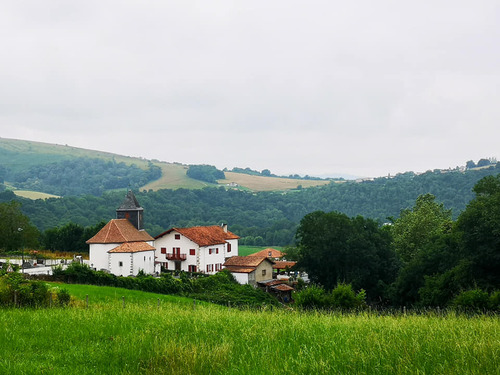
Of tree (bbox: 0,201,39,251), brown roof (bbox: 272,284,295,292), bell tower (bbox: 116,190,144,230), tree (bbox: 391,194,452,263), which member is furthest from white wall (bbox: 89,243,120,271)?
tree (bbox: 391,194,452,263)

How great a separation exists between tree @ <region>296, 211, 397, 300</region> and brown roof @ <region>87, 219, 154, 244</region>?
1938 cm

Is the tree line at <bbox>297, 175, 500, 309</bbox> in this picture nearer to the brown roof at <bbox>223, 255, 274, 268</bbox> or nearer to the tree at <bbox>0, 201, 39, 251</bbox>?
the brown roof at <bbox>223, 255, 274, 268</bbox>

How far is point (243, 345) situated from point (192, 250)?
55.5m

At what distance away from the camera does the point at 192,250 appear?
220ft

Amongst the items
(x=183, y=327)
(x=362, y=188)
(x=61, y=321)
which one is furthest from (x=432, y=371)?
(x=362, y=188)

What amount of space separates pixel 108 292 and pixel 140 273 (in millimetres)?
18397

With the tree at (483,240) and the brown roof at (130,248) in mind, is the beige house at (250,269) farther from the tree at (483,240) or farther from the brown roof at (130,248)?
the tree at (483,240)

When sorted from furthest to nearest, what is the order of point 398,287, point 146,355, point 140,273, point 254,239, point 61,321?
point 254,239 → point 140,273 → point 398,287 → point 61,321 → point 146,355

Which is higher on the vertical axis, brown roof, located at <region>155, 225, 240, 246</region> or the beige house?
brown roof, located at <region>155, 225, 240, 246</region>

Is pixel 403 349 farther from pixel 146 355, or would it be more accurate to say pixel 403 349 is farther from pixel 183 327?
pixel 183 327

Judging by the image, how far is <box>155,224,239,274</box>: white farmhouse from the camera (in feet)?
219

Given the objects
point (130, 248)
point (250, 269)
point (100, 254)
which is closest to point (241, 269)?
point (250, 269)

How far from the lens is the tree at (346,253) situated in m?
54.7

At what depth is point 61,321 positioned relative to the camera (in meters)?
16.1
